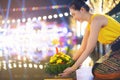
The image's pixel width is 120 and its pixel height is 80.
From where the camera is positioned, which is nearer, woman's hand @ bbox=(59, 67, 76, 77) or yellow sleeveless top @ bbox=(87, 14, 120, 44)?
woman's hand @ bbox=(59, 67, 76, 77)

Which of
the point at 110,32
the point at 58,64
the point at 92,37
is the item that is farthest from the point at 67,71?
the point at 110,32

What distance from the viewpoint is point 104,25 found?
189cm

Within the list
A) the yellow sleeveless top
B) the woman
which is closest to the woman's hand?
the woman

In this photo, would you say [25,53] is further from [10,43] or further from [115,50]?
[115,50]

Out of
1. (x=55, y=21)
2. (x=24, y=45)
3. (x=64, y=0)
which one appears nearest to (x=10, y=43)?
(x=24, y=45)

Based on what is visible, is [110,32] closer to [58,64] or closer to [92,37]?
[92,37]

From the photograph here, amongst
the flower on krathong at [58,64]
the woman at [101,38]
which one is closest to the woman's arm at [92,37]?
the woman at [101,38]

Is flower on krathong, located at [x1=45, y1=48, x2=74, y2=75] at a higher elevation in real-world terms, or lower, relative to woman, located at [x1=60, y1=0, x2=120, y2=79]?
lower

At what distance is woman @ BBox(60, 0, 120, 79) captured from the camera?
1.82 metres

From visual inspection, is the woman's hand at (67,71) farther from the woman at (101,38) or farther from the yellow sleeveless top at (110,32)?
the yellow sleeveless top at (110,32)

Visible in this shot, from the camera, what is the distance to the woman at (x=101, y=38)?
182cm

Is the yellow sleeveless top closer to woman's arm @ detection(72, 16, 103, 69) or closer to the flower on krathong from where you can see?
woman's arm @ detection(72, 16, 103, 69)

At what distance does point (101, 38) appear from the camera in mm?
1928

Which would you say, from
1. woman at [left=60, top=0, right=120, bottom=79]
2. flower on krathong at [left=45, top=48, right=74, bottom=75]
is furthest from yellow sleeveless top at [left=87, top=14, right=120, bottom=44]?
flower on krathong at [left=45, top=48, right=74, bottom=75]
